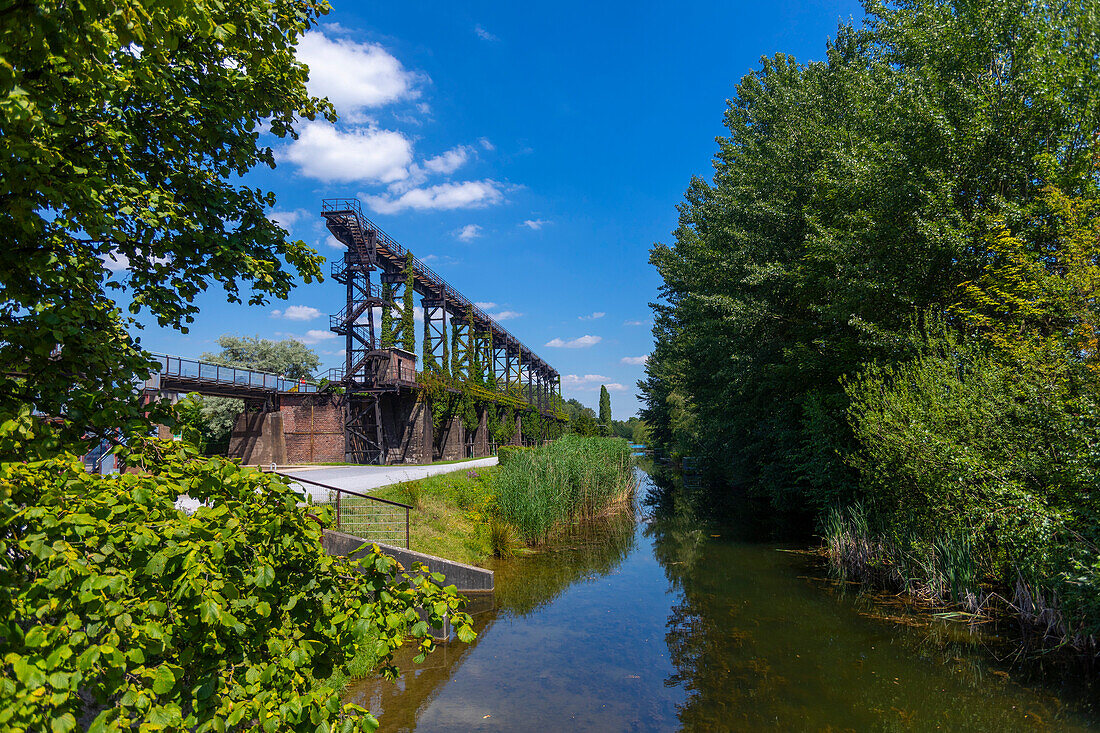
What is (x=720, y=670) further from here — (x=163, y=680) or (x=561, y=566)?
(x=163, y=680)

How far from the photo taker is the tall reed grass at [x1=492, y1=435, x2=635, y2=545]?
16.2 metres

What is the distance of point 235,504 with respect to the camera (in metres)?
2.54

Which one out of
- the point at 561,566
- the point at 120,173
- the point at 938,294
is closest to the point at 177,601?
the point at 120,173

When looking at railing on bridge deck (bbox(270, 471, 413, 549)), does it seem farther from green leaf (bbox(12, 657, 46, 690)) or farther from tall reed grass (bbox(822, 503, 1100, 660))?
tall reed grass (bbox(822, 503, 1100, 660))

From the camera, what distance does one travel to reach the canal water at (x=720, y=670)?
6.66 m

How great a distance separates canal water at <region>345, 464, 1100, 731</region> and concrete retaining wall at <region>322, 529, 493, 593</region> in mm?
496

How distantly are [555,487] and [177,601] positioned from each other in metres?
16.2

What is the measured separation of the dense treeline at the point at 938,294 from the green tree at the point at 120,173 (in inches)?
401

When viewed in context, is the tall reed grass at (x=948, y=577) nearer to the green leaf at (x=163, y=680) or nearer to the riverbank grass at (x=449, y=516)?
the riverbank grass at (x=449, y=516)

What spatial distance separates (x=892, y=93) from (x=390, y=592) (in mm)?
17098

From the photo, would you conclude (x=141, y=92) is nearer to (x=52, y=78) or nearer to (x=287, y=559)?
(x=52, y=78)

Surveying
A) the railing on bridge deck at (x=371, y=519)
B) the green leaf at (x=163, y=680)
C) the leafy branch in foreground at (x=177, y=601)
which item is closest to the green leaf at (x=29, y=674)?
the leafy branch in foreground at (x=177, y=601)

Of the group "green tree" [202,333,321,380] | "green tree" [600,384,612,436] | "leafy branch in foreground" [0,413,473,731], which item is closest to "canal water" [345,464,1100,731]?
"leafy branch in foreground" [0,413,473,731]

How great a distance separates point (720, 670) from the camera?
8.01m
